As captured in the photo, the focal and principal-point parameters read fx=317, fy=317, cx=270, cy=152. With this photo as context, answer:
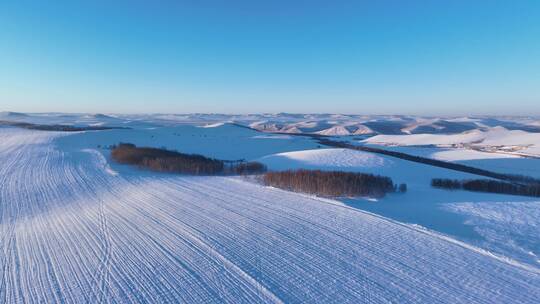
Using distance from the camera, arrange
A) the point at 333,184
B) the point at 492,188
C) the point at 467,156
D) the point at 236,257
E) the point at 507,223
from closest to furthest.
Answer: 1. the point at 236,257
2. the point at 507,223
3. the point at 333,184
4. the point at 492,188
5. the point at 467,156

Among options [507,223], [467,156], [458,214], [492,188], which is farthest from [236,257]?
[467,156]

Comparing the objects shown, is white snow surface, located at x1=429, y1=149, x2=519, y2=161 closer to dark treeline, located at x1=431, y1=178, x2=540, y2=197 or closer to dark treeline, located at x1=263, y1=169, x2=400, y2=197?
dark treeline, located at x1=431, y1=178, x2=540, y2=197

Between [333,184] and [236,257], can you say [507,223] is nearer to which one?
[333,184]

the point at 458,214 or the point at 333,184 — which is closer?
the point at 458,214

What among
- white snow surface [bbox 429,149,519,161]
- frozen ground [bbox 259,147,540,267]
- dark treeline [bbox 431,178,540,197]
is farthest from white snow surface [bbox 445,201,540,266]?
white snow surface [bbox 429,149,519,161]

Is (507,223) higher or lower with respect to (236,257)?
lower

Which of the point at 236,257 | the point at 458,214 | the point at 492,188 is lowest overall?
the point at 492,188
